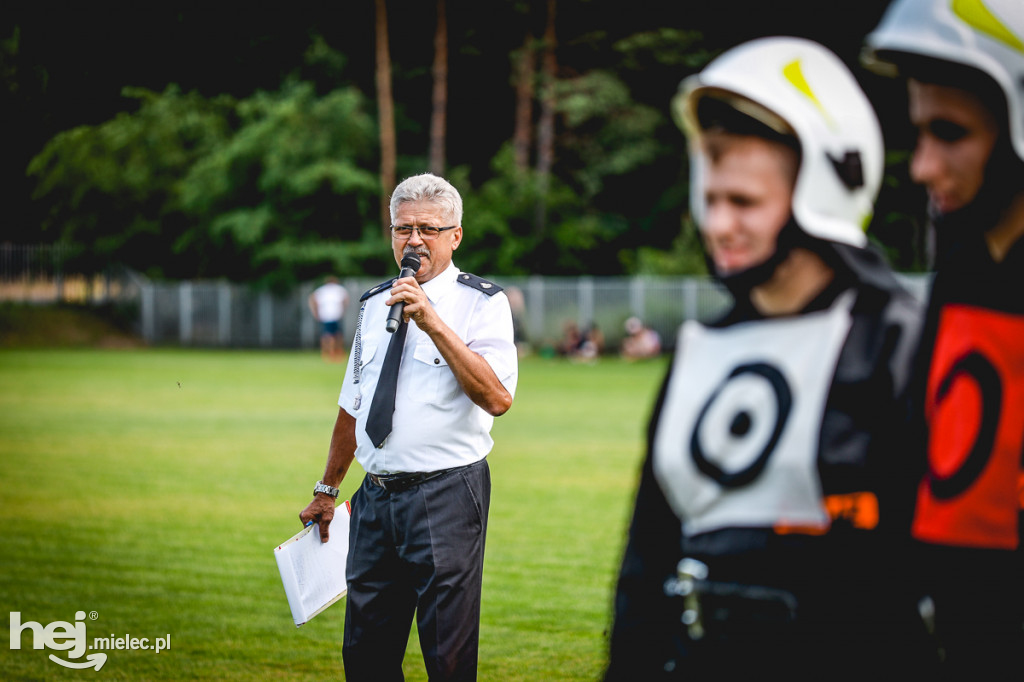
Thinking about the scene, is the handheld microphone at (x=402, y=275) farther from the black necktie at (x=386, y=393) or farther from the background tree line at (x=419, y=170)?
the background tree line at (x=419, y=170)

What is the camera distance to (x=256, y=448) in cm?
1439

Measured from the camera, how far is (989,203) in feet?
6.95

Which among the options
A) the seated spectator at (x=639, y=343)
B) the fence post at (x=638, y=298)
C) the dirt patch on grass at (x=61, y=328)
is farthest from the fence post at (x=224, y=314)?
the seated spectator at (x=639, y=343)

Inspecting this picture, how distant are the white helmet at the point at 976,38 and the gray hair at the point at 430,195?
241cm

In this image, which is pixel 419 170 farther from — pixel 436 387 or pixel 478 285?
pixel 436 387

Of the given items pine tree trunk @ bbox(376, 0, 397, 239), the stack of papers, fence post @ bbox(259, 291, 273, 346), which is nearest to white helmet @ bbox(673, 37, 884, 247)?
the stack of papers

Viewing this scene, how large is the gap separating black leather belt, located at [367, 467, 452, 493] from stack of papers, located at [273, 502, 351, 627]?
0.49 metres

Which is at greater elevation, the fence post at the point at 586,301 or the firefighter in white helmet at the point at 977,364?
the firefighter in white helmet at the point at 977,364

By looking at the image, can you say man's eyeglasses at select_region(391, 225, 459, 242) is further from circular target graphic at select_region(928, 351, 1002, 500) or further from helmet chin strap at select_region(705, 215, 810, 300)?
circular target graphic at select_region(928, 351, 1002, 500)

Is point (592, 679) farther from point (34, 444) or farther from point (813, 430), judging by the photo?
point (34, 444)

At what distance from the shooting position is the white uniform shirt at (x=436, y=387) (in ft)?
14.0

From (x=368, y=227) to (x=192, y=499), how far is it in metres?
34.2

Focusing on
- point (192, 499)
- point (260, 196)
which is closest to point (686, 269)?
point (260, 196)

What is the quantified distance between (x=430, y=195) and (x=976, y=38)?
2580mm
